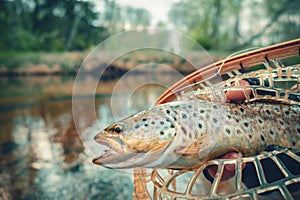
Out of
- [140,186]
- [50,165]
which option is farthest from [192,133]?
[50,165]

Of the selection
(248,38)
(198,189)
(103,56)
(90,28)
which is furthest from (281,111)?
(90,28)

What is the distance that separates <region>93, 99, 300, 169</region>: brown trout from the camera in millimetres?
1001

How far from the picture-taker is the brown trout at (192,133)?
39.4 inches

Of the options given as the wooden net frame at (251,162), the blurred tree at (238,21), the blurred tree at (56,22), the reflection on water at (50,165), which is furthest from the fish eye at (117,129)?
the blurred tree at (56,22)

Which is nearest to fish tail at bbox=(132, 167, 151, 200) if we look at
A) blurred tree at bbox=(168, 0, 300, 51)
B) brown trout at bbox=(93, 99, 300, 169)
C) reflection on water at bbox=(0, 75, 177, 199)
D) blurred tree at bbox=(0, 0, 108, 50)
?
brown trout at bbox=(93, 99, 300, 169)

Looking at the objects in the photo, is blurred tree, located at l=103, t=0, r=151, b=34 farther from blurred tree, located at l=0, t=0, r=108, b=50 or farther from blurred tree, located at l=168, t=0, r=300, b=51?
blurred tree, located at l=168, t=0, r=300, b=51

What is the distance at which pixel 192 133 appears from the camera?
1051 millimetres

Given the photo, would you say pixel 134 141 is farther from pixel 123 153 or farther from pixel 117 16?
pixel 117 16

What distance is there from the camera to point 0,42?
1923 cm

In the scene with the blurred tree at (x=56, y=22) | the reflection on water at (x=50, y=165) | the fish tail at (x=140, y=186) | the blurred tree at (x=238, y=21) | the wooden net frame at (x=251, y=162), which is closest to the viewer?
the wooden net frame at (x=251, y=162)

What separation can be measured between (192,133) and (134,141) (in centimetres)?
20

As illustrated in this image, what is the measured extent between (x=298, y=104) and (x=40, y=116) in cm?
550

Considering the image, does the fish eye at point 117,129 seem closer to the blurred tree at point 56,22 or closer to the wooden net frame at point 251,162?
the wooden net frame at point 251,162

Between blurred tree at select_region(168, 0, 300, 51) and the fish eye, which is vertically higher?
blurred tree at select_region(168, 0, 300, 51)
